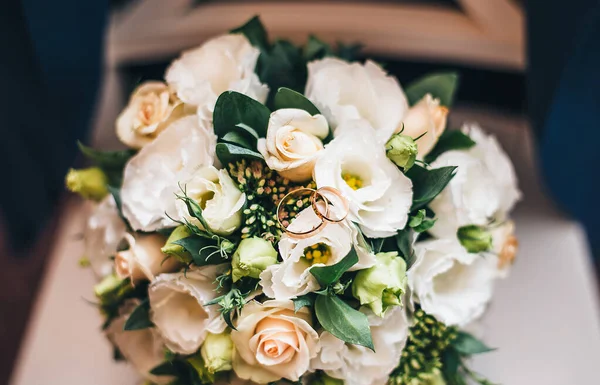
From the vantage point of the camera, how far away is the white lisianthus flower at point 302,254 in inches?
19.6

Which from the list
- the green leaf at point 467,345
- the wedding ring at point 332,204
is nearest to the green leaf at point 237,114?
the wedding ring at point 332,204

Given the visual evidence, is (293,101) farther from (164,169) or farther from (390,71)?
(390,71)

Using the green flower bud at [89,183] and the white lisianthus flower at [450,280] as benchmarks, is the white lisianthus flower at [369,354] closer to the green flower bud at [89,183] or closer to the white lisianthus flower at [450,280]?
the white lisianthus flower at [450,280]

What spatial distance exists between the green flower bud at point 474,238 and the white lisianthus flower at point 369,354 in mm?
118

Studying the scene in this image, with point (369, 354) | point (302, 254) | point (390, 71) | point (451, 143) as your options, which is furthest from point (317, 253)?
point (390, 71)

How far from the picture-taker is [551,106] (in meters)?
0.81

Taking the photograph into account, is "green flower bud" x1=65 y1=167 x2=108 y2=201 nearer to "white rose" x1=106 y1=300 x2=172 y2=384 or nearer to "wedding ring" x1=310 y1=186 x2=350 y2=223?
"white rose" x1=106 y1=300 x2=172 y2=384

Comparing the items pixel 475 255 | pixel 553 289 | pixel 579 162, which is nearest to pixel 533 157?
pixel 579 162

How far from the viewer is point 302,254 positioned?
51 cm

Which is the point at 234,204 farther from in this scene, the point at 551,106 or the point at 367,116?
the point at 551,106

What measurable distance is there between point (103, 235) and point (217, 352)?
0.21 m

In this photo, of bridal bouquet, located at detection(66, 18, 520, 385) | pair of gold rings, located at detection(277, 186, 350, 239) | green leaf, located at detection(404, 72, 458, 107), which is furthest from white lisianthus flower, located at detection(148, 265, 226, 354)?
green leaf, located at detection(404, 72, 458, 107)

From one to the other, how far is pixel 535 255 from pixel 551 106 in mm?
255

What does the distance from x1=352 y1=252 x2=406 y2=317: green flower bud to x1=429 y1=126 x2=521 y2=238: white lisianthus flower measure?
0.10 meters
